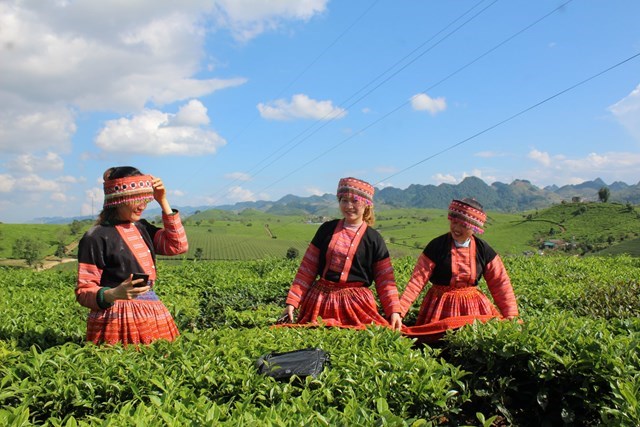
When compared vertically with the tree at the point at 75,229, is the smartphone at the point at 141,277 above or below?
below

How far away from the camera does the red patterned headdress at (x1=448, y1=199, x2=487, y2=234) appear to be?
4.66 m

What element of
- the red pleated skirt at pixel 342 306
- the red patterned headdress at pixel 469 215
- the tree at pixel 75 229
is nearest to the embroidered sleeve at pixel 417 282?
the red pleated skirt at pixel 342 306

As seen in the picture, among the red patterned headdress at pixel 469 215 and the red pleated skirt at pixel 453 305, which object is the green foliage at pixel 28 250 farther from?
the red patterned headdress at pixel 469 215

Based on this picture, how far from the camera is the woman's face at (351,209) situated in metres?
4.64

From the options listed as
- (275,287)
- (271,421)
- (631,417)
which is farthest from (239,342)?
(275,287)

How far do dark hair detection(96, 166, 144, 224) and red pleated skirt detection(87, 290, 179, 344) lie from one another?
0.71 meters

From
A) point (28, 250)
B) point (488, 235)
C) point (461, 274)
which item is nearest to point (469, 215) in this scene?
point (461, 274)

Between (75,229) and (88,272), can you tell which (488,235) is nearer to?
(75,229)

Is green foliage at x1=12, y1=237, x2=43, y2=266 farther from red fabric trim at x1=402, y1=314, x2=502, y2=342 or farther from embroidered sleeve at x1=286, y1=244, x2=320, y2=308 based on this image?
red fabric trim at x1=402, y1=314, x2=502, y2=342

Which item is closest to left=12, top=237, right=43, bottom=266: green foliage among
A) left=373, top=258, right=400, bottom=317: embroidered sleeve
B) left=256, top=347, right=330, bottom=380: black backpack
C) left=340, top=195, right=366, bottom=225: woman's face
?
left=340, top=195, right=366, bottom=225: woman's face

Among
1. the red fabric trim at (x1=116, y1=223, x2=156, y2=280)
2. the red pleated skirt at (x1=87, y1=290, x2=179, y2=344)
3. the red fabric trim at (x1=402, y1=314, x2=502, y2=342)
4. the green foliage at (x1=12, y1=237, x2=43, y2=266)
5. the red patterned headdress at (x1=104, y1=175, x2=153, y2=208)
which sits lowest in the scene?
the green foliage at (x1=12, y1=237, x2=43, y2=266)

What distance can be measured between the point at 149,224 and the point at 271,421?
8.43ft

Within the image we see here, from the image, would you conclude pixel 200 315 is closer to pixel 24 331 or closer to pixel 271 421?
pixel 24 331

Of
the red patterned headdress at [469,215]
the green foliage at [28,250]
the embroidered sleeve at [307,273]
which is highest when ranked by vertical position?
the red patterned headdress at [469,215]
